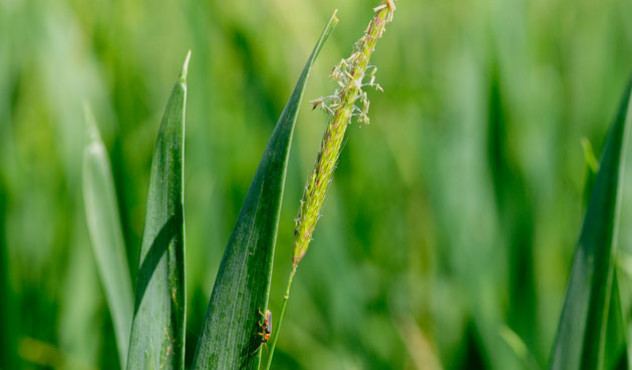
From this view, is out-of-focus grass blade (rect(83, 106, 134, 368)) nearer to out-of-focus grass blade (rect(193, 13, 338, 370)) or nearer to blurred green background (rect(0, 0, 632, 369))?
out-of-focus grass blade (rect(193, 13, 338, 370))

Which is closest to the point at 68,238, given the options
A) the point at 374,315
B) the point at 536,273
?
the point at 374,315

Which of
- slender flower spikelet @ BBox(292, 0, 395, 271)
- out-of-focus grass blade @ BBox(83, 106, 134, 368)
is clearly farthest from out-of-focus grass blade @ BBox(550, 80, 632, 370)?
out-of-focus grass blade @ BBox(83, 106, 134, 368)

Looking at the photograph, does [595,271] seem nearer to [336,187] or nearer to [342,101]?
[342,101]

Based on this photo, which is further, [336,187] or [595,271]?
[336,187]

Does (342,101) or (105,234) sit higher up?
(342,101)

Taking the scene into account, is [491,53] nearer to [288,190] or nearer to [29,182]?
[288,190]

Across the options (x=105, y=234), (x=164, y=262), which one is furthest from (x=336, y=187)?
(x=164, y=262)
